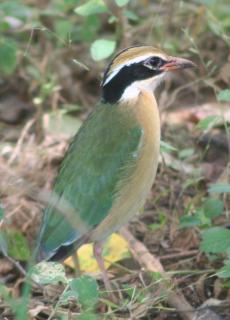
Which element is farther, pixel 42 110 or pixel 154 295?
pixel 42 110

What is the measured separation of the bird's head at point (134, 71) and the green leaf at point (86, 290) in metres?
1.50

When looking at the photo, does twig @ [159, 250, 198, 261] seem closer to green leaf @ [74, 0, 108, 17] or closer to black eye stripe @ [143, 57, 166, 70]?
black eye stripe @ [143, 57, 166, 70]

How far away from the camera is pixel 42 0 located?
976 cm

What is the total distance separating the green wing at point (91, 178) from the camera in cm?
574

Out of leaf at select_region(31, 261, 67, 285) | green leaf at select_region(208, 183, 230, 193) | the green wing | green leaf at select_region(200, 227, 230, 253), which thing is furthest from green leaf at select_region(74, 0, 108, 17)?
leaf at select_region(31, 261, 67, 285)

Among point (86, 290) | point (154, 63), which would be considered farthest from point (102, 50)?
point (86, 290)

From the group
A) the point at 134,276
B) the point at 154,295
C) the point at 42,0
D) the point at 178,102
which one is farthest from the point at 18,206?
the point at 42,0

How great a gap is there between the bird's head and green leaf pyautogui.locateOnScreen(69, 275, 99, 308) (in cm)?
150

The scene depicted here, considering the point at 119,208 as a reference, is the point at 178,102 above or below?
below

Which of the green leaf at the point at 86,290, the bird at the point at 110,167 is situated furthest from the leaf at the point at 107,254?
the green leaf at the point at 86,290

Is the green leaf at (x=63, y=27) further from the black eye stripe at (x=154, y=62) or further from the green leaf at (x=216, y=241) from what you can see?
the green leaf at (x=216, y=241)

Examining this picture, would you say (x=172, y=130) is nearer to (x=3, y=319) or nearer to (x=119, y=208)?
(x=119, y=208)

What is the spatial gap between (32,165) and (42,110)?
33.9 inches

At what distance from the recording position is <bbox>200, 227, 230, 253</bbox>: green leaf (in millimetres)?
5594
